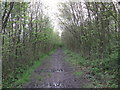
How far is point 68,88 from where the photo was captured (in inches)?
257

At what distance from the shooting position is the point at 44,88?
6672 mm

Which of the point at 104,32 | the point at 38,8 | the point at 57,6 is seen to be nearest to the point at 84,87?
the point at 104,32

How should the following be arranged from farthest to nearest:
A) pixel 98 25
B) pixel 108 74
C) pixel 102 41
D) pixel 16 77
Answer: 1. pixel 98 25
2. pixel 102 41
3. pixel 16 77
4. pixel 108 74

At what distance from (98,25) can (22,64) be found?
20.3 feet

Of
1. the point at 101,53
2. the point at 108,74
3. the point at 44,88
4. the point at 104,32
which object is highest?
the point at 104,32

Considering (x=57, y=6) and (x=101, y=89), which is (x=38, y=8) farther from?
(x=101, y=89)

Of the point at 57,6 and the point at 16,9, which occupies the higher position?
the point at 57,6

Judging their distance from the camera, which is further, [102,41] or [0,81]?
[102,41]

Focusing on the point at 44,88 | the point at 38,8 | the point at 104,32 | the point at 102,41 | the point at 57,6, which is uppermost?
the point at 57,6

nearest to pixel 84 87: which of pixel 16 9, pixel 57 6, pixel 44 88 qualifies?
pixel 44 88

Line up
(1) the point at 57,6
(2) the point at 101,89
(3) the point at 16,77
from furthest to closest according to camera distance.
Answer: (1) the point at 57,6
(3) the point at 16,77
(2) the point at 101,89

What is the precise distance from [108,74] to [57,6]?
15133 mm

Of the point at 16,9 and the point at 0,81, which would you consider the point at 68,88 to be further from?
the point at 16,9

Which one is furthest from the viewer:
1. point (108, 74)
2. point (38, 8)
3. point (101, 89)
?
point (38, 8)
